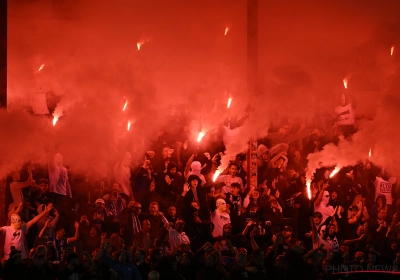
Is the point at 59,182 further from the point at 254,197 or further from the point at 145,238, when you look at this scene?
the point at 254,197

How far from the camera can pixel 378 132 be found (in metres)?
14.8

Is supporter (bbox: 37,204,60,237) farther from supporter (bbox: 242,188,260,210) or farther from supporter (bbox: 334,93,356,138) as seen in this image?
supporter (bbox: 334,93,356,138)

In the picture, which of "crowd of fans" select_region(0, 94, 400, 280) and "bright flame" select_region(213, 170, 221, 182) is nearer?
"crowd of fans" select_region(0, 94, 400, 280)

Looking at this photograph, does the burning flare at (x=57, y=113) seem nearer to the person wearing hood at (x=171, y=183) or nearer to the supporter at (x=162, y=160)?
the supporter at (x=162, y=160)

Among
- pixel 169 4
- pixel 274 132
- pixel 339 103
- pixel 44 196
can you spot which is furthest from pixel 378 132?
pixel 44 196

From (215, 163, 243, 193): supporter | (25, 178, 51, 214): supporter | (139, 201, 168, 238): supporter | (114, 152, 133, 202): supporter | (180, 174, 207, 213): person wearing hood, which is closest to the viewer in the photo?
(139, 201, 168, 238): supporter

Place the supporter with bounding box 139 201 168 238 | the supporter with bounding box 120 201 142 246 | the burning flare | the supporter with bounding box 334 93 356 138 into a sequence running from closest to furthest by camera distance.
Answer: the supporter with bounding box 139 201 168 238 → the supporter with bounding box 120 201 142 246 → the burning flare → the supporter with bounding box 334 93 356 138

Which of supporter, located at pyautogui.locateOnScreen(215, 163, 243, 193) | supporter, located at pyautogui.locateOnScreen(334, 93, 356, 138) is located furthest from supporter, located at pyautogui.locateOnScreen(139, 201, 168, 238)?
supporter, located at pyautogui.locateOnScreen(334, 93, 356, 138)

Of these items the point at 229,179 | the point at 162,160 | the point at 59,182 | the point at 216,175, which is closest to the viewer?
the point at 59,182

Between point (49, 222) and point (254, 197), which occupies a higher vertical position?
point (254, 197)

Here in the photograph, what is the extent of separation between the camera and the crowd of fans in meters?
9.95

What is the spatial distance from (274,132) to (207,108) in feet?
4.01

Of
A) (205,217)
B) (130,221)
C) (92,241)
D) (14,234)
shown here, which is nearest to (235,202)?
(205,217)

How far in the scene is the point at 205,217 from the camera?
12430 millimetres
